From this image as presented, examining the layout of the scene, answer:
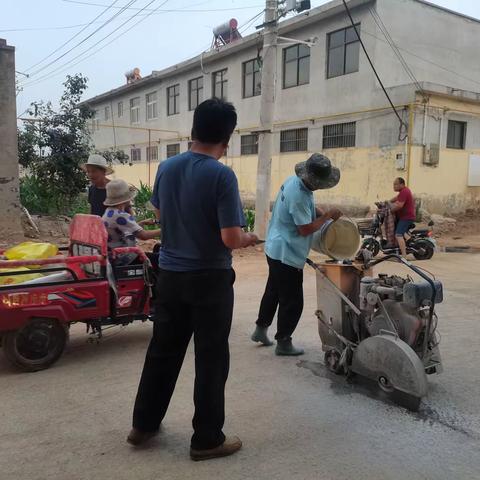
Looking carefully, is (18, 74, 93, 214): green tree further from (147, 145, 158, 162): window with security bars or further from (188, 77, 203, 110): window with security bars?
(147, 145, 158, 162): window with security bars

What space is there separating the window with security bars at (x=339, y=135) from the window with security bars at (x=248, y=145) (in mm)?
4117

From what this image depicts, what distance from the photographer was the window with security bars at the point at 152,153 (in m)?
29.0

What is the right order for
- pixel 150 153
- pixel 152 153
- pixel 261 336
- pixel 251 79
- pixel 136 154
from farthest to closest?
pixel 136 154, pixel 150 153, pixel 152 153, pixel 251 79, pixel 261 336

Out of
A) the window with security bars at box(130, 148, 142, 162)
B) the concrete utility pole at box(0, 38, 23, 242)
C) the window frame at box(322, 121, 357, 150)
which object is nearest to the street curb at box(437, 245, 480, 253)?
the window frame at box(322, 121, 357, 150)

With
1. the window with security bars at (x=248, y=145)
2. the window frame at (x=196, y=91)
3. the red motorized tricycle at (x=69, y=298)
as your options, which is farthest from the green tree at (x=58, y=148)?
the window frame at (x=196, y=91)

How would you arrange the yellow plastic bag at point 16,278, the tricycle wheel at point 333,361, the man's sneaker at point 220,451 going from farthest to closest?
the yellow plastic bag at point 16,278 < the tricycle wheel at point 333,361 < the man's sneaker at point 220,451

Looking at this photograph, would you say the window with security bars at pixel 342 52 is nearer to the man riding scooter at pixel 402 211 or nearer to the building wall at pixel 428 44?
the building wall at pixel 428 44

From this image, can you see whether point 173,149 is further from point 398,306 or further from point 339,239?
point 398,306

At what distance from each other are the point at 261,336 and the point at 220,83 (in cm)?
2114

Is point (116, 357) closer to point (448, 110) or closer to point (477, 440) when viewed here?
point (477, 440)

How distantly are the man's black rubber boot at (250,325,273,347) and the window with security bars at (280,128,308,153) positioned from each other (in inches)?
611

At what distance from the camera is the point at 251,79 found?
870 inches

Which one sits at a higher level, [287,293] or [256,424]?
[287,293]

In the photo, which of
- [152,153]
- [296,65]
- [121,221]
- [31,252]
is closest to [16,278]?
[31,252]
